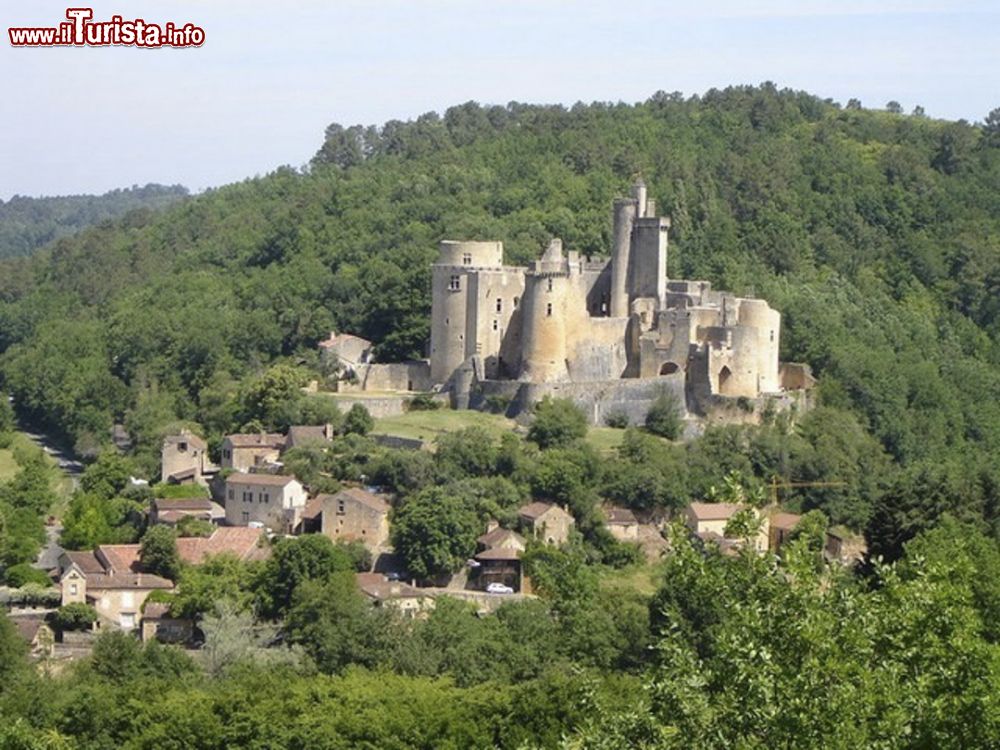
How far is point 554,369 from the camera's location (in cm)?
5609

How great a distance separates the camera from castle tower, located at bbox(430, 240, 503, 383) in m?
56.8

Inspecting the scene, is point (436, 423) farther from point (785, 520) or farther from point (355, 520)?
point (785, 520)

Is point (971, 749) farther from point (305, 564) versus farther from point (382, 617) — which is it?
point (305, 564)

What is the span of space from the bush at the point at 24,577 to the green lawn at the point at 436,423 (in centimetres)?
968

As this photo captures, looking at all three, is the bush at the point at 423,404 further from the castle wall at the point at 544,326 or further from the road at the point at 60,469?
the road at the point at 60,469

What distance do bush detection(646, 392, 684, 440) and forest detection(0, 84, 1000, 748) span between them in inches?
26.5

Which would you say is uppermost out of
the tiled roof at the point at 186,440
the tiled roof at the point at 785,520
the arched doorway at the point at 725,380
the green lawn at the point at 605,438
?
the arched doorway at the point at 725,380

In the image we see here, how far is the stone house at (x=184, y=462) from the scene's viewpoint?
2199 inches

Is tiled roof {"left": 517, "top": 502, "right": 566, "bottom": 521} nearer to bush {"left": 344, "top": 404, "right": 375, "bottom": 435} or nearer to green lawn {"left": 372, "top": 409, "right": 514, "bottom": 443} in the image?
green lawn {"left": 372, "top": 409, "right": 514, "bottom": 443}

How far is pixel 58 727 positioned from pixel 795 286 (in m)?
42.0

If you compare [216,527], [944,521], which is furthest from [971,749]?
[216,527]

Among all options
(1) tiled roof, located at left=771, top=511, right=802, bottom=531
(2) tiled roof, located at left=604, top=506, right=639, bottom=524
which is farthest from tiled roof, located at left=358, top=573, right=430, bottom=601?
(1) tiled roof, located at left=771, top=511, right=802, bottom=531

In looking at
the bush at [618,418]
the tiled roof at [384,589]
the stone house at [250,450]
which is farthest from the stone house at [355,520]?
the bush at [618,418]

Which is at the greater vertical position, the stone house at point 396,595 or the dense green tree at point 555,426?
the dense green tree at point 555,426
